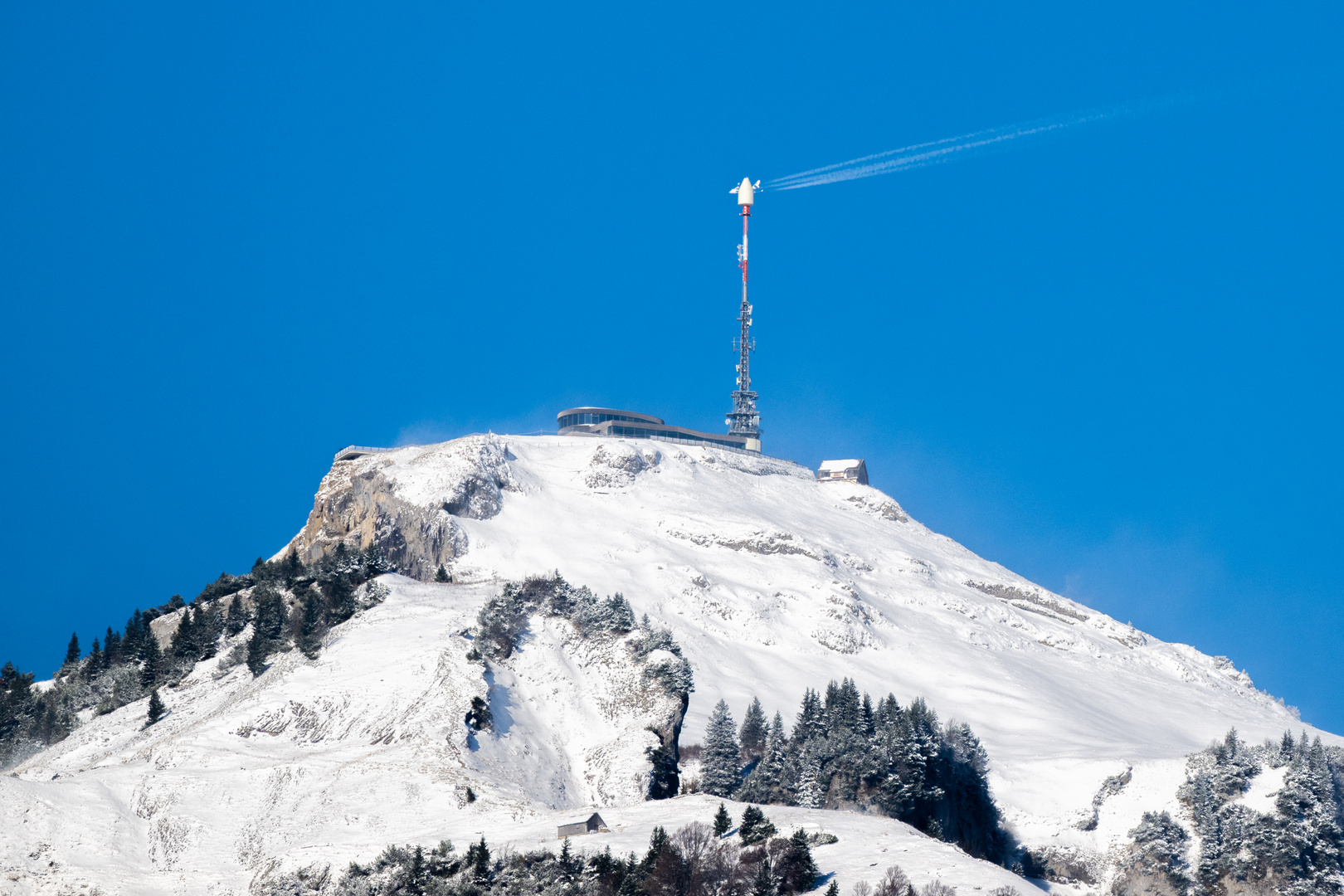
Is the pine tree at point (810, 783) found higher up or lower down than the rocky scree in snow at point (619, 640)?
lower down

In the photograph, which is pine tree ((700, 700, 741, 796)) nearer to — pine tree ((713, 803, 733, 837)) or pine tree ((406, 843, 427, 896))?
pine tree ((713, 803, 733, 837))

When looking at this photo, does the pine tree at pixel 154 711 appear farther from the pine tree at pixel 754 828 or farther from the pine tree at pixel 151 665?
the pine tree at pixel 754 828

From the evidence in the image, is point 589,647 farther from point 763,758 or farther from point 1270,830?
point 1270,830

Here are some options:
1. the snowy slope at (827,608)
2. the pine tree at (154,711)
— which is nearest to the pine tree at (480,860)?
the snowy slope at (827,608)

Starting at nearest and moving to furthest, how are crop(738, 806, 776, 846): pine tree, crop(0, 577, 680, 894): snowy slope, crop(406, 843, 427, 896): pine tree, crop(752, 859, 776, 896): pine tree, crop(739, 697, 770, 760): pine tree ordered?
crop(752, 859, 776, 896): pine tree, crop(406, 843, 427, 896): pine tree, crop(738, 806, 776, 846): pine tree, crop(0, 577, 680, 894): snowy slope, crop(739, 697, 770, 760): pine tree

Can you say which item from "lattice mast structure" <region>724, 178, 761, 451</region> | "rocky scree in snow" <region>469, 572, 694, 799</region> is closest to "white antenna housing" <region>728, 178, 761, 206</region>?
"lattice mast structure" <region>724, 178, 761, 451</region>

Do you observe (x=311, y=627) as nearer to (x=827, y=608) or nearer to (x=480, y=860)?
(x=480, y=860)

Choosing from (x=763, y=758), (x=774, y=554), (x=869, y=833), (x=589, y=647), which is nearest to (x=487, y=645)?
(x=589, y=647)
